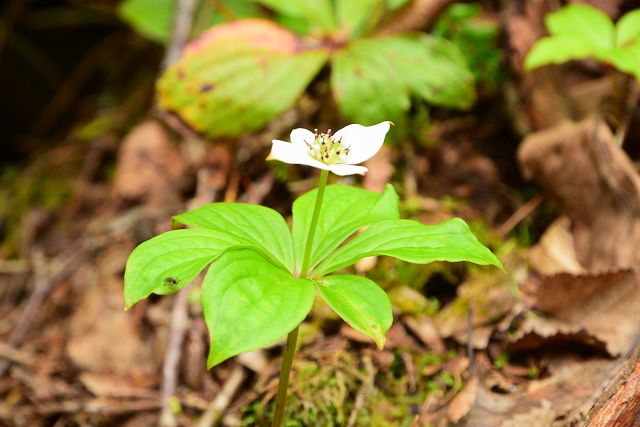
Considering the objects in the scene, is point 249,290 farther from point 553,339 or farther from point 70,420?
point 70,420

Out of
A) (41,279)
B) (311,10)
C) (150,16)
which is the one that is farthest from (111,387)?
(150,16)

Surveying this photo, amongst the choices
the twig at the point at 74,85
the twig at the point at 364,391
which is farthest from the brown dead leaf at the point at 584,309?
the twig at the point at 74,85

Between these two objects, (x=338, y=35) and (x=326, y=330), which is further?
(x=338, y=35)

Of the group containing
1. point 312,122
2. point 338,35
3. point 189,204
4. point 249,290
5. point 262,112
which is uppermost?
point 249,290

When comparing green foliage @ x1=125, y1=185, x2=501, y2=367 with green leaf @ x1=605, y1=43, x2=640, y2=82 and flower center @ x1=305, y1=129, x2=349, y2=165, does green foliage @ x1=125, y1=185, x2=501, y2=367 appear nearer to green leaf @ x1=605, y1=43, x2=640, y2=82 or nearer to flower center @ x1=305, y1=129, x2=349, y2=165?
flower center @ x1=305, y1=129, x2=349, y2=165

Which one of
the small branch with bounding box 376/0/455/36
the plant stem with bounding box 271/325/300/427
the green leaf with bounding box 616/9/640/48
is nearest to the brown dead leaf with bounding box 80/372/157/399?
the plant stem with bounding box 271/325/300/427

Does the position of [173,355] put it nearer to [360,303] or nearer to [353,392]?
[353,392]

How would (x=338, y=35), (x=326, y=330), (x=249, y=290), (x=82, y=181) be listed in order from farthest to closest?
(x=82, y=181), (x=338, y=35), (x=326, y=330), (x=249, y=290)

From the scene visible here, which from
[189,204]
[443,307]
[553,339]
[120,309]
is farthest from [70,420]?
[553,339]
